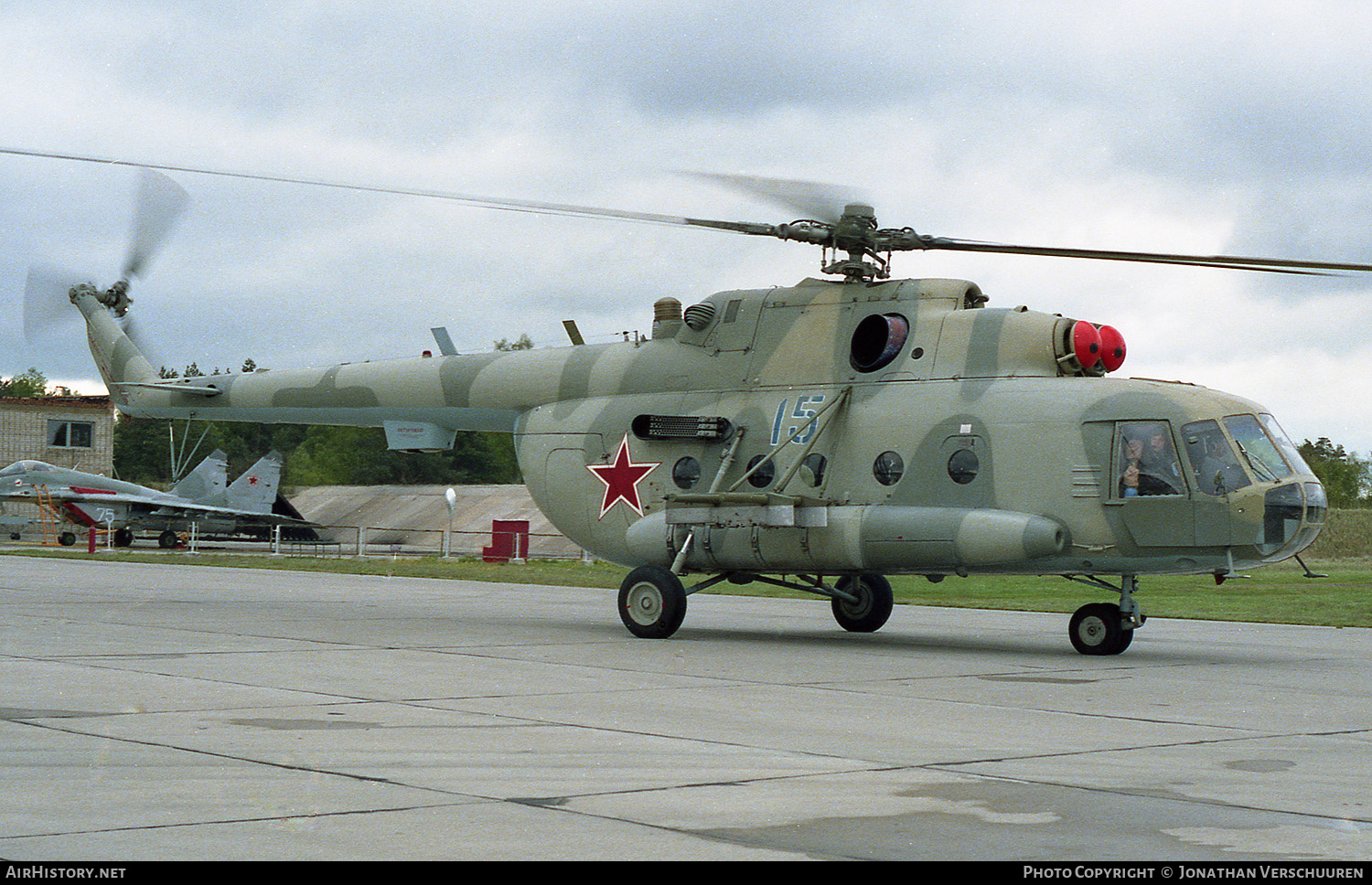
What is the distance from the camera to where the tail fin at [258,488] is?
57062mm

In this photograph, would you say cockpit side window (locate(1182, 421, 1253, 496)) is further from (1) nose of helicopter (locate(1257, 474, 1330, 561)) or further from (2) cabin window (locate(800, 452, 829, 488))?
(2) cabin window (locate(800, 452, 829, 488))

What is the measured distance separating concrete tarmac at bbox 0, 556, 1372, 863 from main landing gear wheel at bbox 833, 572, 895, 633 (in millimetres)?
1470

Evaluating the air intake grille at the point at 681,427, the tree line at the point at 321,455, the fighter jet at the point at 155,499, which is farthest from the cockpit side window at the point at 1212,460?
the tree line at the point at 321,455

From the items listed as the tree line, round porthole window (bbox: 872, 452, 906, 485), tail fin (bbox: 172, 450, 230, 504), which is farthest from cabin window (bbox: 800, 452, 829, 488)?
the tree line

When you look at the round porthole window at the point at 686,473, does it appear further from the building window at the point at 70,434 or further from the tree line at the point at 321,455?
the tree line at the point at 321,455

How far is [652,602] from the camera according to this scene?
1609 centimetres

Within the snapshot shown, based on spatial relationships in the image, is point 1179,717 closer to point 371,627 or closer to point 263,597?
point 371,627

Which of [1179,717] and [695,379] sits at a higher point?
[695,379]

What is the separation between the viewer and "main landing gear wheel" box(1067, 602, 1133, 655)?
15.1 meters

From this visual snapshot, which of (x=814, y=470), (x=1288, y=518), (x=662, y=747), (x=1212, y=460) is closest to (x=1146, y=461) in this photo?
(x=1212, y=460)

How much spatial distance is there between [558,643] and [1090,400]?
6302 millimetres

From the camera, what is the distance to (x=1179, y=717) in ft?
32.9
